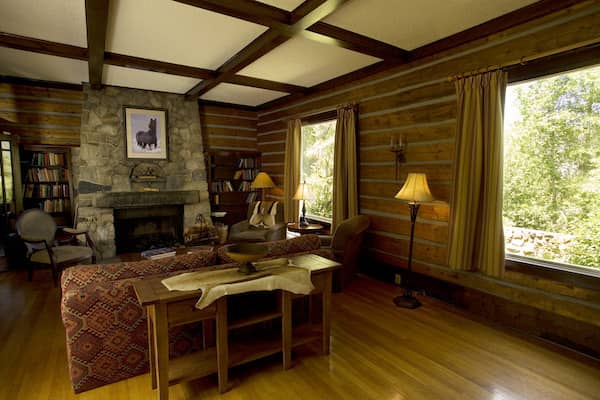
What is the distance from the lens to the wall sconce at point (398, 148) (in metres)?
3.70

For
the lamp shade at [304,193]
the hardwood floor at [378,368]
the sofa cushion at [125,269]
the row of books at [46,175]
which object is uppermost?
the row of books at [46,175]

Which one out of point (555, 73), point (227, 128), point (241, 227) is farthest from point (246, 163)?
point (555, 73)

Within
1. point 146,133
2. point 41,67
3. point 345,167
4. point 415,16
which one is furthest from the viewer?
point 146,133

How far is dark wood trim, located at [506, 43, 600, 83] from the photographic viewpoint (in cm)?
233

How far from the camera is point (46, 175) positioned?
4902 mm

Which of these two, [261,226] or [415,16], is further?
[261,226]

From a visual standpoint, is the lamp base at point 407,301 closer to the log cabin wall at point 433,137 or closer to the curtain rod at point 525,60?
the log cabin wall at point 433,137

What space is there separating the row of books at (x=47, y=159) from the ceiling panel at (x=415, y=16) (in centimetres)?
461

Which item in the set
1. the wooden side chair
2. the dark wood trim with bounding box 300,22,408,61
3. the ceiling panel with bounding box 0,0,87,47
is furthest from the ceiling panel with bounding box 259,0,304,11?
the wooden side chair

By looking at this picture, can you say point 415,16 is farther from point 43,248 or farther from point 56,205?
point 56,205

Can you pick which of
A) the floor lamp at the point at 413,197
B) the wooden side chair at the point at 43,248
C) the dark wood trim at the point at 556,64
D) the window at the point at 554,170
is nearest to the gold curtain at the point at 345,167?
the floor lamp at the point at 413,197

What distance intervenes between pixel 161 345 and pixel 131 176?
4.24m

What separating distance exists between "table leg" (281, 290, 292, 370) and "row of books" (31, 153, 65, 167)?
475cm

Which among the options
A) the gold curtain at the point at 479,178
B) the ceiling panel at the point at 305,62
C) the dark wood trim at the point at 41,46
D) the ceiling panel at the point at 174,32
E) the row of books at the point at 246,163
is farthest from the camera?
the row of books at the point at 246,163
